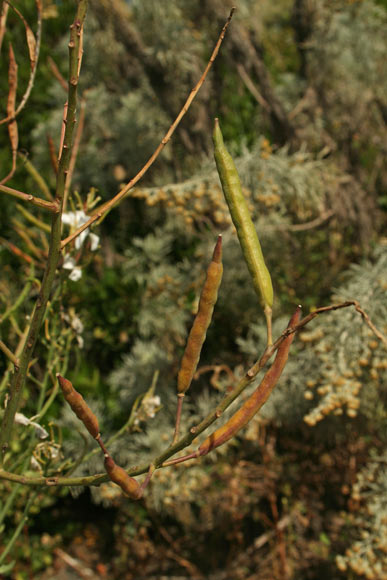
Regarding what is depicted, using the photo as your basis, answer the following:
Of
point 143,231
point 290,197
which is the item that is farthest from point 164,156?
point 290,197

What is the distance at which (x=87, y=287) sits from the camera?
84.4 inches

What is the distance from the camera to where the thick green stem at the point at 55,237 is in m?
0.39

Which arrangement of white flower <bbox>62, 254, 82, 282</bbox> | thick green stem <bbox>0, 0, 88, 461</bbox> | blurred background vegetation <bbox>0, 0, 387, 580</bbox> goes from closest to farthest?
thick green stem <bbox>0, 0, 88, 461</bbox> → white flower <bbox>62, 254, 82, 282</bbox> → blurred background vegetation <bbox>0, 0, 387, 580</bbox>

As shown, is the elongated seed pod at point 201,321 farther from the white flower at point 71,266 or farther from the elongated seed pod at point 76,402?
the white flower at point 71,266

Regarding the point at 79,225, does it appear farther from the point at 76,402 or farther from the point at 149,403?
the point at 76,402

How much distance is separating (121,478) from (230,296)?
1495 millimetres

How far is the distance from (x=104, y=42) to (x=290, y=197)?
108cm

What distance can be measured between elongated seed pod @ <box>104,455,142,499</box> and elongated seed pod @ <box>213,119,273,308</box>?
0.58 ft

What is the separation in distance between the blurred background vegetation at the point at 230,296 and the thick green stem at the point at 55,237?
0.90 meters

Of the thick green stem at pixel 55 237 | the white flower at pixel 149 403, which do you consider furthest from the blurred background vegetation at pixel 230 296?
the thick green stem at pixel 55 237

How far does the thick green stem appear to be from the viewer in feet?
1.27

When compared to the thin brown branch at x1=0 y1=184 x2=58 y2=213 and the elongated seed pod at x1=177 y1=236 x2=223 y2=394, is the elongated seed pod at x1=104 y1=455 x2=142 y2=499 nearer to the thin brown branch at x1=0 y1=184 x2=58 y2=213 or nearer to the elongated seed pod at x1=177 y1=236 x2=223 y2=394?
the elongated seed pod at x1=177 y1=236 x2=223 y2=394

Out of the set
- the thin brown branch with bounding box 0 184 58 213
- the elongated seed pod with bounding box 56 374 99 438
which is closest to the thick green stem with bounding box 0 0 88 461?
the thin brown branch with bounding box 0 184 58 213

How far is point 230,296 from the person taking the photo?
1.88 metres
